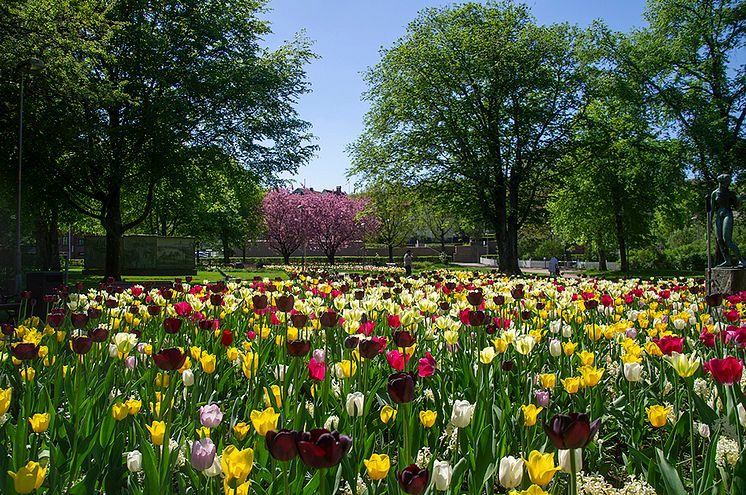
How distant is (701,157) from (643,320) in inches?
1122

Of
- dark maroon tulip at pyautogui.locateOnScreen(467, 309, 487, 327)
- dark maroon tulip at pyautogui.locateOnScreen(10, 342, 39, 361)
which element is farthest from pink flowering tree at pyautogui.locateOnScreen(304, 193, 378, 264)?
dark maroon tulip at pyautogui.locateOnScreen(10, 342, 39, 361)

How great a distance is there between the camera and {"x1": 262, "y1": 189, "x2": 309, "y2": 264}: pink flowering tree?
59.7 meters

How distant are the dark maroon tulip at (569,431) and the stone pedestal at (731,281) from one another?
37.6 feet

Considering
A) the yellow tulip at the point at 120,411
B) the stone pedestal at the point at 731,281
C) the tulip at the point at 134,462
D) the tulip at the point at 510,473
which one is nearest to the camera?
the tulip at the point at 510,473

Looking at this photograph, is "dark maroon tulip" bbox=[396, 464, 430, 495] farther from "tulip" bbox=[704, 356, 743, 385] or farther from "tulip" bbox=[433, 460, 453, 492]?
"tulip" bbox=[704, 356, 743, 385]

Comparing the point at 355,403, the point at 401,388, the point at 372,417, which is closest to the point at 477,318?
the point at 372,417

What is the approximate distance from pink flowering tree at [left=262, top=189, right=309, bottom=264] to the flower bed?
181ft

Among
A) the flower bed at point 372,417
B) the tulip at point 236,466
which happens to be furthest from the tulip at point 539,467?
the tulip at point 236,466

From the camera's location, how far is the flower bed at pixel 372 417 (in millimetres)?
1735

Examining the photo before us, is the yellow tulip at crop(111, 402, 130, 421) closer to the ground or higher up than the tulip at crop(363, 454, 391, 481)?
closer to the ground

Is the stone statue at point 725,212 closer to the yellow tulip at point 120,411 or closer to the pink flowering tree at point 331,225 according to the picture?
the yellow tulip at point 120,411

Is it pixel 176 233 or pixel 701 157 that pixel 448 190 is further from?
pixel 176 233

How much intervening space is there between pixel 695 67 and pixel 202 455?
3464cm

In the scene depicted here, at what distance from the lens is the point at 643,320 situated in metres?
4.28
